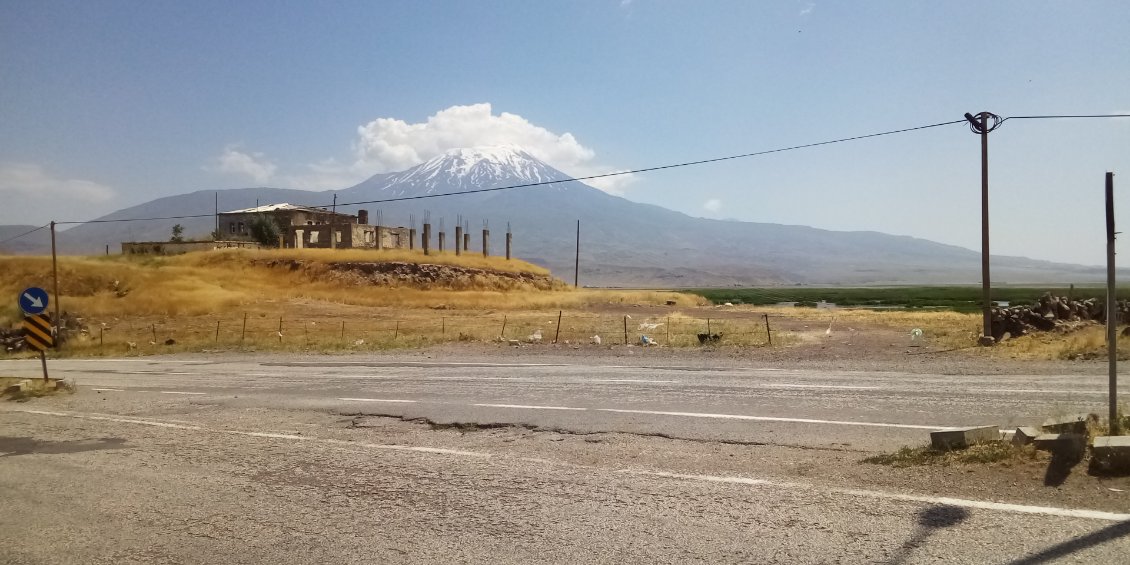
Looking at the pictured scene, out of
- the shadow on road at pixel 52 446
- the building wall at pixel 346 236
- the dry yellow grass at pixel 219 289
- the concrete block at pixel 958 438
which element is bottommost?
the shadow on road at pixel 52 446

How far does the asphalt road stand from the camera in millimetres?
5668

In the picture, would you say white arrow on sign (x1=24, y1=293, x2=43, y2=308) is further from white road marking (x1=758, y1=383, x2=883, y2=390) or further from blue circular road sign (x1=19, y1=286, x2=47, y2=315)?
white road marking (x1=758, y1=383, x2=883, y2=390)

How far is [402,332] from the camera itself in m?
37.7

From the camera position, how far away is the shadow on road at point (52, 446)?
9.94m

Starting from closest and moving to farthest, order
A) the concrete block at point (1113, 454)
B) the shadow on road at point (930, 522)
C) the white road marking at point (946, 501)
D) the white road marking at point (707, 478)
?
the shadow on road at point (930, 522), the white road marking at point (946, 501), the concrete block at point (1113, 454), the white road marking at point (707, 478)

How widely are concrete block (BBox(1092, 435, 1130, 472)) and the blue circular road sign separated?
20166 millimetres

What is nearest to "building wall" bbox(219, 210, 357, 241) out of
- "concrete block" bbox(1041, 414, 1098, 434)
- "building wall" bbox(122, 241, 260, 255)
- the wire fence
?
"building wall" bbox(122, 241, 260, 255)

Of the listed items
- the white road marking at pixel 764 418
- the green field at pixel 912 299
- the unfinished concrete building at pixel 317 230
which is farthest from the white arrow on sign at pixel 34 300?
the unfinished concrete building at pixel 317 230

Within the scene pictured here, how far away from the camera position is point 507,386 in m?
15.6

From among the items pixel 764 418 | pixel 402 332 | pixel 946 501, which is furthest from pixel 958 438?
pixel 402 332

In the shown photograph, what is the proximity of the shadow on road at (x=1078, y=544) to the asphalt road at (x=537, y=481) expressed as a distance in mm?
18

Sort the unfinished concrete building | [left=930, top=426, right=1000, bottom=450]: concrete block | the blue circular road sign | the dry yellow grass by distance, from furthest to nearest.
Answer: the unfinished concrete building
the dry yellow grass
the blue circular road sign
[left=930, top=426, right=1000, bottom=450]: concrete block

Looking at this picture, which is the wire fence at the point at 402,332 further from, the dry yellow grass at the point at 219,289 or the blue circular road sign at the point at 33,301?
the blue circular road sign at the point at 33,301

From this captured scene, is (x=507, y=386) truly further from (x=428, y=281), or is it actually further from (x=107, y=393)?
(x=428, y=281)
